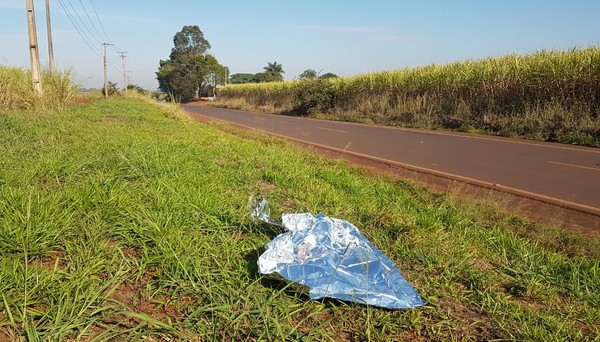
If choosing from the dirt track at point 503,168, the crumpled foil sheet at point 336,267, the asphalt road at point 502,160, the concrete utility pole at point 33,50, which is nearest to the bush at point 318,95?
the asphalt road at point 502,160

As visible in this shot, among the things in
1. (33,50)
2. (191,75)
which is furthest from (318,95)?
(191,75)

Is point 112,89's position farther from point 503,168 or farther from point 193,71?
point 503,168

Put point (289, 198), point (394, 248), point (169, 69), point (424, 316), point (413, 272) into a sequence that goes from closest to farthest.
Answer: point (424, 316) → point (413, 272) → point (394, 248) → point (289, 198) → point (169, 69)

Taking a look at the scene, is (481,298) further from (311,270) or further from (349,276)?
(311,270)

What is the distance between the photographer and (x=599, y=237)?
404 centimetres

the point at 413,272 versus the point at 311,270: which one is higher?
the point at 311,270

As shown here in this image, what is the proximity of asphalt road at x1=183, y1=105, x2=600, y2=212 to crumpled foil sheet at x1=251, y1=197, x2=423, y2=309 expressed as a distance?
4.03m

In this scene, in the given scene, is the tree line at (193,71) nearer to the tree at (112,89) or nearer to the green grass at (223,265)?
the tree at (112,89)

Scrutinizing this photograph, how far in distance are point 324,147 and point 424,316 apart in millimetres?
8262

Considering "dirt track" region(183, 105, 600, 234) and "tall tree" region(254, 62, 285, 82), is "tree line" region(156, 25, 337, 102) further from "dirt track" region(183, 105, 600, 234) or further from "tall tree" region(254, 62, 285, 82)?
"dirt track" region(183, 105, 600, 234)

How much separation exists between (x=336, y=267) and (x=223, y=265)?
0.75m

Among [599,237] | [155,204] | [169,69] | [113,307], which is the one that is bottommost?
[599,237]

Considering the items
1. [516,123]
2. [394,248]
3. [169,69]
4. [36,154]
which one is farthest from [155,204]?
[169,69]

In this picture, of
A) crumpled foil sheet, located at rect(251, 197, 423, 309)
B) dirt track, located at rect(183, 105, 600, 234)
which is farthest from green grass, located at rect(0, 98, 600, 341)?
dirt track, located at rect(183, 105, 600, 234)
